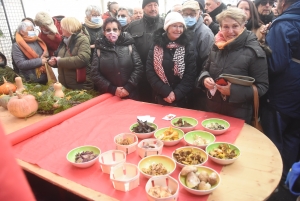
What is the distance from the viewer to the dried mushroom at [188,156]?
129 cm

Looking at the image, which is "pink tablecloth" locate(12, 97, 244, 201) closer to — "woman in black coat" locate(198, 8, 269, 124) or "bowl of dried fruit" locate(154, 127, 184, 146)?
"bowl of dried fruit" locate(154, 127, 184, 146)

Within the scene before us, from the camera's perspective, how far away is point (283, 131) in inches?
83.7

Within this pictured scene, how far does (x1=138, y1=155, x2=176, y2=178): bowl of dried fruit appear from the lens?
3.98 ft

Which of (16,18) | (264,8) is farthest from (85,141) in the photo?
(16,18)

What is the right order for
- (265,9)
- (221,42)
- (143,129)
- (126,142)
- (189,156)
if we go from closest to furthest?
(189,156), (126,142), (143,129), (221,42), (265,9)

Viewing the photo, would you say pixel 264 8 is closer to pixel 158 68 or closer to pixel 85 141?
pixel 158 68

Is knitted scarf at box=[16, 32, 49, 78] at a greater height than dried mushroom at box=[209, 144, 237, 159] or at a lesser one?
greater

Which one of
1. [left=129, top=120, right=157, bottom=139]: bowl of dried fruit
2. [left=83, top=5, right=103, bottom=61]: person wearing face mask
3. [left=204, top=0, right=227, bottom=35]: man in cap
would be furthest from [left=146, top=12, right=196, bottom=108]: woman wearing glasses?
[left=83, top=5, right=103, bottom=61]: person wearing face mask

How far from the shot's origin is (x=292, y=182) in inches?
48.0

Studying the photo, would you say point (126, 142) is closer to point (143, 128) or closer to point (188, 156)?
point (143, 128)

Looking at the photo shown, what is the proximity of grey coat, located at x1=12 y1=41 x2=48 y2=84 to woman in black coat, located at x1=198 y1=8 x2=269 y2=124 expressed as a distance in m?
2.21

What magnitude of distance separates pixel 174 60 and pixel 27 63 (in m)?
1.93

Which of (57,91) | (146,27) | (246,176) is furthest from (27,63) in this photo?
(246,176)

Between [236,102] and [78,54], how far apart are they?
1.84 metres
